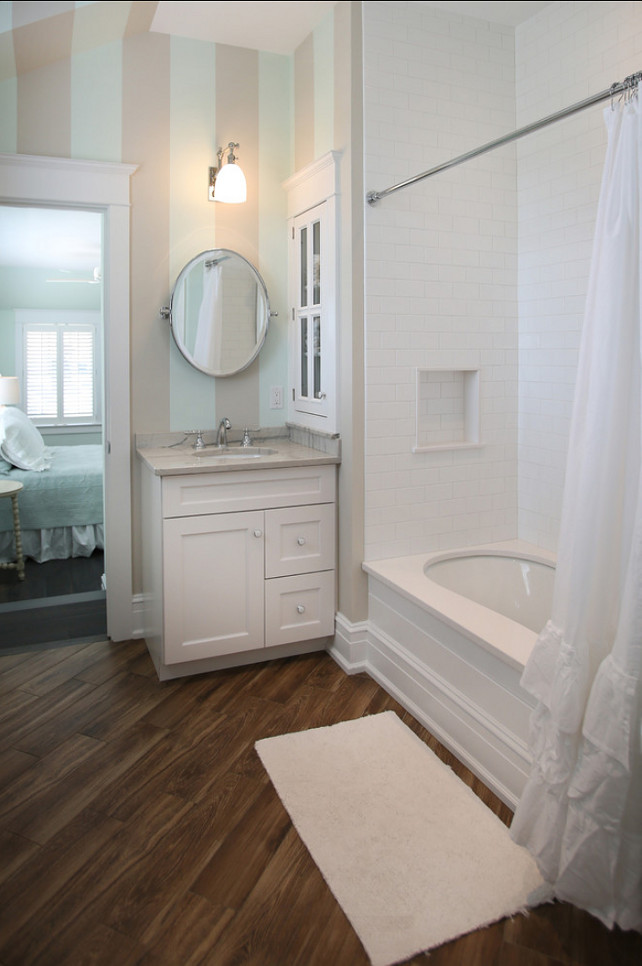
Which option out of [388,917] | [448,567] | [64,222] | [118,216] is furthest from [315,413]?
[64,222]

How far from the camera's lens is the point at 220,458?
9.37 feet

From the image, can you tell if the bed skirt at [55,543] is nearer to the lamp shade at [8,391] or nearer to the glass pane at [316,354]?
the lamp shade at [8,391]

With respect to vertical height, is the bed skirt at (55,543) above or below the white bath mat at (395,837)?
above

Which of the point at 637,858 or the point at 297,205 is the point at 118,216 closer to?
the point at 297,205

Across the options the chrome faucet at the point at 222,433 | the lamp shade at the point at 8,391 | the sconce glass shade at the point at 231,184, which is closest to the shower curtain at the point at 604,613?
the sconce glass shade at the point at 231,184

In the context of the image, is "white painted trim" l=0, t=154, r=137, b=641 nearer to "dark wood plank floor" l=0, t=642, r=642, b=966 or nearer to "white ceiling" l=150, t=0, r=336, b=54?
"dark wood plank floor" l=0, t=642, r=642, b=966

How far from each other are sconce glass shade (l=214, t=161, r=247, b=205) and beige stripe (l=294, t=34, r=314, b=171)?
31cm

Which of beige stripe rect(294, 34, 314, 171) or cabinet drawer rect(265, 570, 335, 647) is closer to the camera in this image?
cabinet drawer rect(265, 570, 335, 647)

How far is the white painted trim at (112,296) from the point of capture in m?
2.76

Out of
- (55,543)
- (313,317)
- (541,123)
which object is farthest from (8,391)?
(541,123)

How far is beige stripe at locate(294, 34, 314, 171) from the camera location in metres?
2.91

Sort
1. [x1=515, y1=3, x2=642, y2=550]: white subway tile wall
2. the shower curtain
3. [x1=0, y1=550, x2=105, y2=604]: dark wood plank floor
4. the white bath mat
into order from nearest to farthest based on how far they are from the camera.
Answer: the shower curtain
the white bath mat
[x1=515, y1=3, x2=642, y2=550]: white subway tile wall
[x1=0, y1=550, x2=105, y2=604]: dark wood plank floor

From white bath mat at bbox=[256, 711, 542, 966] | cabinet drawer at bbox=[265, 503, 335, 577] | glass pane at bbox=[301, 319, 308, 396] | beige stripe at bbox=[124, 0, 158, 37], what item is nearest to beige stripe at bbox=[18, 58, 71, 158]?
glass pane at bbox=[301, 319, 308, 396]

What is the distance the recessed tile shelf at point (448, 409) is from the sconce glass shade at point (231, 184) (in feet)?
3.60
